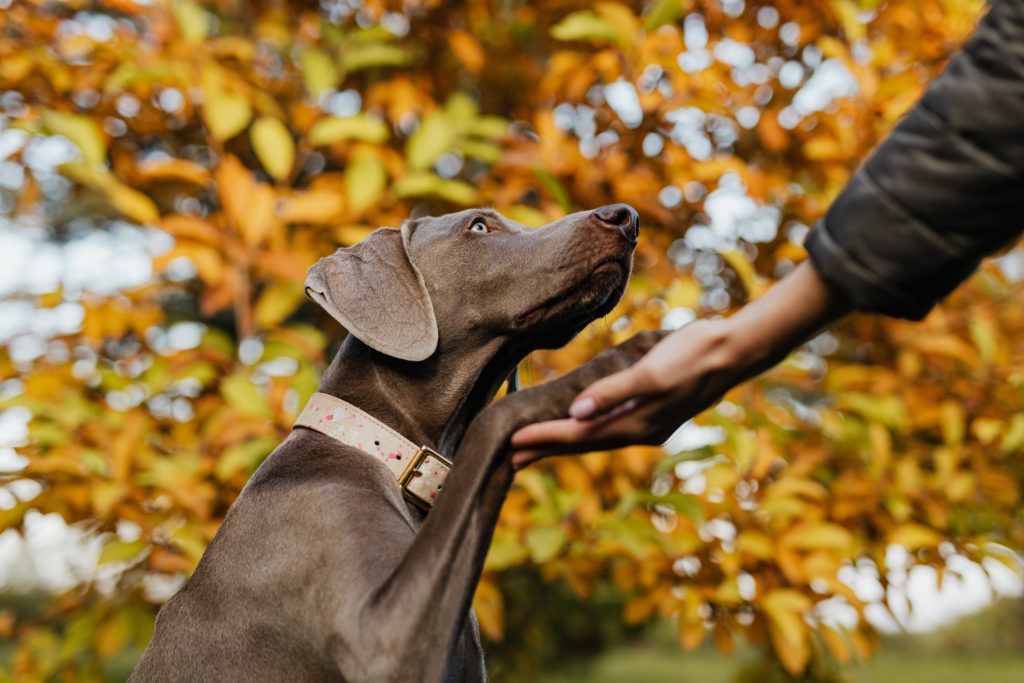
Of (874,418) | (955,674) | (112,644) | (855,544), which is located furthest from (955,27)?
(955,674)

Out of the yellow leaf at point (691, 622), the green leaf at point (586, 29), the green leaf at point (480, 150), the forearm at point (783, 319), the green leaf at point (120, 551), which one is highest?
the forearm at point (783, 319)

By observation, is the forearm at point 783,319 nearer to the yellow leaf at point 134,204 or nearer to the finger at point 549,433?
the finger at point 549,433

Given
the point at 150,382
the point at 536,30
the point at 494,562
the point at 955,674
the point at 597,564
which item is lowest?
the point at 955,674

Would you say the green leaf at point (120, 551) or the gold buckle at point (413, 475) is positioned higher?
the gold buckle at point (413, 475)

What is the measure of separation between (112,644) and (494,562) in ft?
4.13

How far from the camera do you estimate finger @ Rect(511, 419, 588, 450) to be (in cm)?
174

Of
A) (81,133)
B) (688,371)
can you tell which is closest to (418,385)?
(688,371)

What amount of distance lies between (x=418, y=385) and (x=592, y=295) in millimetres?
504

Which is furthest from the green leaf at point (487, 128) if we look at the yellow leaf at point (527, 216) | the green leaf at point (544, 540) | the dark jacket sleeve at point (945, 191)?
the dark jacket sleeve at point (945, 191)

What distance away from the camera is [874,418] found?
346 centimetres

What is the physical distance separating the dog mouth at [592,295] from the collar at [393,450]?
1.51ft

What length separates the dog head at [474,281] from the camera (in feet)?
7.84

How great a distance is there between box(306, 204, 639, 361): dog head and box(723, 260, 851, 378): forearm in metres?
0.77

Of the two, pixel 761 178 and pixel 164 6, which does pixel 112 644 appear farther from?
pixel 761 178
